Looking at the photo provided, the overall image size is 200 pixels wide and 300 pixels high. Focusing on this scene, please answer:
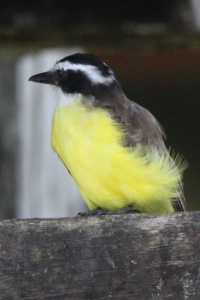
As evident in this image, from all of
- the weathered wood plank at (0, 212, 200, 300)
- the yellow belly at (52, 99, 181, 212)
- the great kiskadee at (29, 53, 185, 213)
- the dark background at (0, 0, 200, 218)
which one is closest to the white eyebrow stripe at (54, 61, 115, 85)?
the great kiskadee at (29, 53, 185, 213)

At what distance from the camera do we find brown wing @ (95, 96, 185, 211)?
4.37m

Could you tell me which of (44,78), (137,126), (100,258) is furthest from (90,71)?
(100,258)

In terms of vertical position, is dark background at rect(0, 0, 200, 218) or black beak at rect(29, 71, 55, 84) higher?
dark background at rect(0, 0, 200, 218)

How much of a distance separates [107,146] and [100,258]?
1500 millimetres

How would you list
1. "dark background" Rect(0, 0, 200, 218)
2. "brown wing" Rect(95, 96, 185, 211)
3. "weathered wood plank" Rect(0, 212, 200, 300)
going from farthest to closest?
"brown wing" Rect(95, 96, 185, 211) → "dark background" Rect(0, 0, 200, 218) → "weathered wood plank" Rect(0, 212, 200, 300)

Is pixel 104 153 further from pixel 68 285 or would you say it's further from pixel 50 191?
pixel 68 285

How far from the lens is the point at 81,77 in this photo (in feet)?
15.1

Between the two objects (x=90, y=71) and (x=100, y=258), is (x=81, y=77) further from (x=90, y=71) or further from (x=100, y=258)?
(x=100, y=258)

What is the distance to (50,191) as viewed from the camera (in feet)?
16.6

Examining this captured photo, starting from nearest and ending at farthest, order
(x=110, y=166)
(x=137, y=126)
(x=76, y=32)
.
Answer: (x=110, y=166) → (x=76, y=32) → (x=137, y=126)

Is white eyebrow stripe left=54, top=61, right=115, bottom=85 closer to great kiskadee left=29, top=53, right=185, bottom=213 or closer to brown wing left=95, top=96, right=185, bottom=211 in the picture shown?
great kiskadee left=29, top=53, right=185, bottom=213

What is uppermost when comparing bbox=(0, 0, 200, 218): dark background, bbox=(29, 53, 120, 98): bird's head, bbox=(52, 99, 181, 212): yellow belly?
bbox=(0, 0, 200, 218): dark background

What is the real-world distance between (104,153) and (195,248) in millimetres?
1441

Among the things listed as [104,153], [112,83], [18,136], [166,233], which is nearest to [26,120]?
[18,136]
